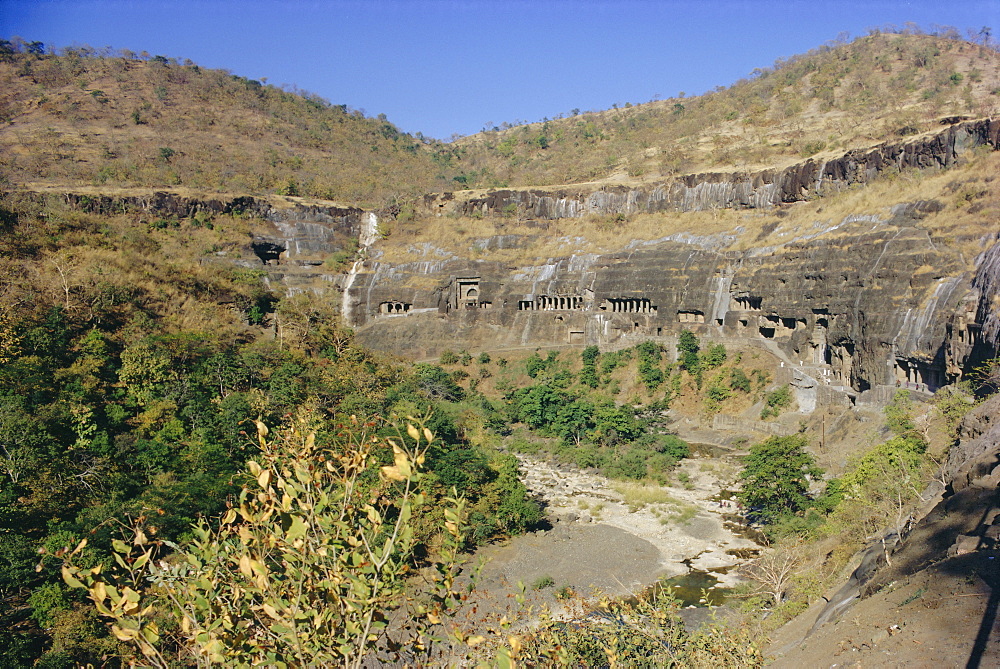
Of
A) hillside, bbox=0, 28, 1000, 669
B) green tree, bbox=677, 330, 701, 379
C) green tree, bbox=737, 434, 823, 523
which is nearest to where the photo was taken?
hillside, bbox=0, 28, 1000, 669

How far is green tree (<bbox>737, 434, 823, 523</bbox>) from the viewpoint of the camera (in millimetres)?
23000

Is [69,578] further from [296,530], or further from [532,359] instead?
[532,359]

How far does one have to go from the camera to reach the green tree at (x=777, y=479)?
Result: 75.5 feet

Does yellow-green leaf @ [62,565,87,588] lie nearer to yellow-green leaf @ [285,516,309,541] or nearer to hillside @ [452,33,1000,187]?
yellow-green leaf @ [285,516,309,541]

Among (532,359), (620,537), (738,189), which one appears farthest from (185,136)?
(620,537)

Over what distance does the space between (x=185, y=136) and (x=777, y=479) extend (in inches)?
2773

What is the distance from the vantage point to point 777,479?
76.8 feet

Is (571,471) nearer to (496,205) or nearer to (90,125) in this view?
(496,205)

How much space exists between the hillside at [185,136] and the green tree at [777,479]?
1650 inches

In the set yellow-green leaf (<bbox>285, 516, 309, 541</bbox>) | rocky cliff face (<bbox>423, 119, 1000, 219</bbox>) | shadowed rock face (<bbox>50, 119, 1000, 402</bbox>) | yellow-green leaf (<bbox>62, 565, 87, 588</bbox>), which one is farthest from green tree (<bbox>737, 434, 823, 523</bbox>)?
yellow-green leaf (<bbox>62, 565, 87, 588</bbox>)

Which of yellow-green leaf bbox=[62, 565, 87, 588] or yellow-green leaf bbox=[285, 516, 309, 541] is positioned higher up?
yellow-green leaf bbox=[285, 516, 309, 541]

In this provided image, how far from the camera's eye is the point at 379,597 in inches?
177

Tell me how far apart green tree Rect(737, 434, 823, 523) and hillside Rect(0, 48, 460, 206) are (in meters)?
41.9

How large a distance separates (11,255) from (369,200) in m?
37.0
